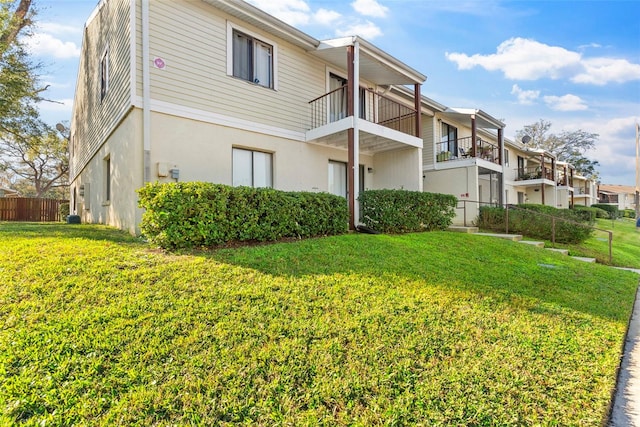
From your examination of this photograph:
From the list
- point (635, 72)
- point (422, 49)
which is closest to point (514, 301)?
point (422, 49)

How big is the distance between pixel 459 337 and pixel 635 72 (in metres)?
19.8

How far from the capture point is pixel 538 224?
38.1ft

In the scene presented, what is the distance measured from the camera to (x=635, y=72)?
14906mm

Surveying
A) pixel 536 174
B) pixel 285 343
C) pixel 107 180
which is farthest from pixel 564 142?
pixel 285 343

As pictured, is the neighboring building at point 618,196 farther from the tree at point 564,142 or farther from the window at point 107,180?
the window at point 107,180

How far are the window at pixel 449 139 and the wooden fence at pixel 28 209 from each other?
23565 mm

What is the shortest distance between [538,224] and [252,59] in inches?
452

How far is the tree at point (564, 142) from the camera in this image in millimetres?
38969

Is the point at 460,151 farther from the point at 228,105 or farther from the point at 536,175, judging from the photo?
the point at 228,105

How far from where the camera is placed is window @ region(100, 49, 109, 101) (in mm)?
9273

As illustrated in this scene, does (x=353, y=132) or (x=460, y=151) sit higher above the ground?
(x=460, y=151)

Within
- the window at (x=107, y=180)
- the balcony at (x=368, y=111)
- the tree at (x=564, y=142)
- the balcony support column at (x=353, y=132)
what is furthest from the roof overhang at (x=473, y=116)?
the tree at (x=564, y=142)

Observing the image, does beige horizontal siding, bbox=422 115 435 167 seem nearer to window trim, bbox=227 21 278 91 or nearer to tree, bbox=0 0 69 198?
window trim, bbox=227 21 278 91

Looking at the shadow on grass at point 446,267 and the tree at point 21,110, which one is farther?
the tree at point 21,110
